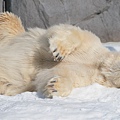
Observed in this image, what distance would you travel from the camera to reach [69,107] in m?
2.43

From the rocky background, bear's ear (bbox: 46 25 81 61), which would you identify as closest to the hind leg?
bear's ear (bbox: 46 25 81 61)

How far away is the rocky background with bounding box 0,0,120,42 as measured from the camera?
8.01 metres

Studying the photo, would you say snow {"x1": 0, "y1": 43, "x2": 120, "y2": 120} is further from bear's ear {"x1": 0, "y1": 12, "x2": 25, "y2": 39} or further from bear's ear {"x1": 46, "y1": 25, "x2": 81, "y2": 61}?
bear's ear {"x1": 0, "y1": 12, "x2": 25, "y2": 39}

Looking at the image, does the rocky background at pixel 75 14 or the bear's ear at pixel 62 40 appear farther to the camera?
the rocky background at pixel 75 14

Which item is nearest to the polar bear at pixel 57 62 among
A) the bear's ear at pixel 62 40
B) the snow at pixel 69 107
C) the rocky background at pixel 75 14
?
the bear's ear at pixel 62 40

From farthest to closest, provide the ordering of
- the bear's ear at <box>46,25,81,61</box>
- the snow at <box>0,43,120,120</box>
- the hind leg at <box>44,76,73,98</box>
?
1. the bear's ear at <box>46,25,81,61</box>
2. the hind leg at <box>44,76,73,98</box>
3. the snow at <box>0,43,120,120</box>

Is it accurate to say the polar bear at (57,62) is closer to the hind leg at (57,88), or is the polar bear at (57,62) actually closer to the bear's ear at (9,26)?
the hind leg at (57,88)

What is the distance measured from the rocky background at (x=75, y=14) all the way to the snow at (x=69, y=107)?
513cm

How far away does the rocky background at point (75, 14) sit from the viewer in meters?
8.01

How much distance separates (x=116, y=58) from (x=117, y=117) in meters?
1.31

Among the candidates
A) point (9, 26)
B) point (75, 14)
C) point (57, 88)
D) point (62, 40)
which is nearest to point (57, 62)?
point (62, 40)

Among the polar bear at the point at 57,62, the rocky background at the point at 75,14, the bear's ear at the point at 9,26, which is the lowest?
the rocky background at the point at 75,14

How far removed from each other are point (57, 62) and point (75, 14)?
200 inches

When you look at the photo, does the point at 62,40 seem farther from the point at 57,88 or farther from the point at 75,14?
the point at 75,14
